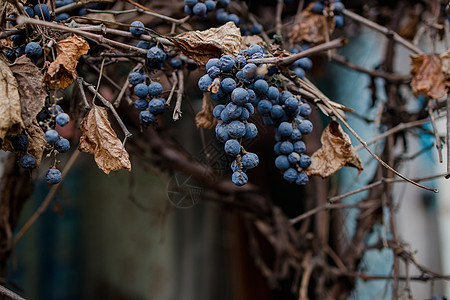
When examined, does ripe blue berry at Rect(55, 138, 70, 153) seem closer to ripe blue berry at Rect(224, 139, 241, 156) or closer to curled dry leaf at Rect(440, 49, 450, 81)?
ripe blue berry at Rect(224, 139, 241, 156)

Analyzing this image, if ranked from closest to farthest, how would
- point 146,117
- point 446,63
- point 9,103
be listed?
1. point 9,103
2. point 146,117
3. point 446,63

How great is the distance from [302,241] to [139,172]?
1.30 metres

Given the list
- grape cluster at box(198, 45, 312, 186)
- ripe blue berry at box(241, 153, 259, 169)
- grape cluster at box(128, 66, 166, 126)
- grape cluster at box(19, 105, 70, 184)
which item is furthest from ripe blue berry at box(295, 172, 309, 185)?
grape cluster at box(19, 105, 70, 184)

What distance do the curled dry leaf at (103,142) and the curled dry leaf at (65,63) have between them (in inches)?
2.2

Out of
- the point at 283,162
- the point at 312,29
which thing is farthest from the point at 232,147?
the point at 312,29

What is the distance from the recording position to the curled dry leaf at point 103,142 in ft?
1.86

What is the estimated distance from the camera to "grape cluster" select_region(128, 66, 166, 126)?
23.7 inches

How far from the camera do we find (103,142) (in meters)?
0.57

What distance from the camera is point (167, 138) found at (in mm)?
1079

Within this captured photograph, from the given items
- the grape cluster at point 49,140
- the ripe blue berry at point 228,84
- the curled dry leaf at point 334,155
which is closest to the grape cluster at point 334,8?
the curled dry leaf at point 334,155

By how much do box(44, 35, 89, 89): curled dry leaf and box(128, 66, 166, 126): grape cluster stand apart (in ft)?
0.30

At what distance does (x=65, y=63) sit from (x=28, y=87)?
0.06 m

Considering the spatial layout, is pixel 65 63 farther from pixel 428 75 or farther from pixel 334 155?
pixel 428 75

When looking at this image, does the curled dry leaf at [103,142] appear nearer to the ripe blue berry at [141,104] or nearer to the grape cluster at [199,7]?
the ripe blue berry at [141,104]
